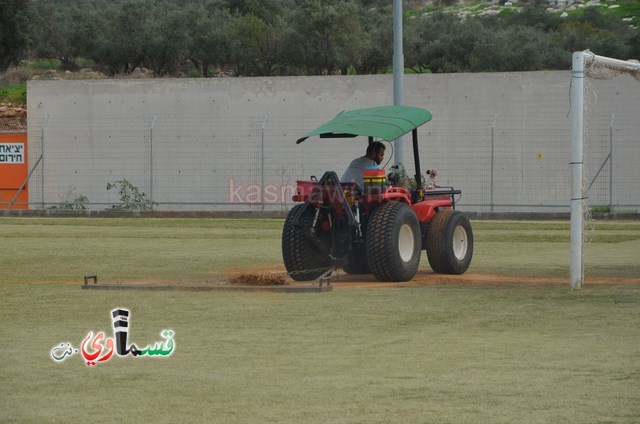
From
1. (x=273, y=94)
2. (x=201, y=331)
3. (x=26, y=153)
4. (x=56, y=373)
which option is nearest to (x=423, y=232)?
(x=201, y=331)

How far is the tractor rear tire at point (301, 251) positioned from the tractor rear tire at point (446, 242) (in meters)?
1.70

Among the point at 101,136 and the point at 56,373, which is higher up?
the point at 101,136

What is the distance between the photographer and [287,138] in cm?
4253

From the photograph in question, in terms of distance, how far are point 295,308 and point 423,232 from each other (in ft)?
16.0

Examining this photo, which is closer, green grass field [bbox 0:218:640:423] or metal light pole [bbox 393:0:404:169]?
green grass field [bbox 0:218:640:423]

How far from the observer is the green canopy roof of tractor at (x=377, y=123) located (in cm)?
1633

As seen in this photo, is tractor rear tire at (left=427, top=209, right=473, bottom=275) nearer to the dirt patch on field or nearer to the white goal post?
the dirt patch on field

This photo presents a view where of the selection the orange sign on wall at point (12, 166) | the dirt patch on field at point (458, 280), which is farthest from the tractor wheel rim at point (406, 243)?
the orange sign on wall at point (12, 166)

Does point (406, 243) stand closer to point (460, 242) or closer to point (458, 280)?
point (458, 280)

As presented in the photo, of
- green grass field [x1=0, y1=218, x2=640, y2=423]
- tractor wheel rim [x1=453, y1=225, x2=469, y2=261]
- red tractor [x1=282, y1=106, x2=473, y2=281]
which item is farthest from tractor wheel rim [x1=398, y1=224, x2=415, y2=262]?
tractor wheel rim [x1=453, y1=225, x2=469, y2=261]

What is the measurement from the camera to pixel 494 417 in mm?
7785

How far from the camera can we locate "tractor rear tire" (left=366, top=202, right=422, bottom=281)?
1628 centimetres

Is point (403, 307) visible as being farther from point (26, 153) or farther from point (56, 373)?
point (26, 153)

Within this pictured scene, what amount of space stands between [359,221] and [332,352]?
6.48 m
